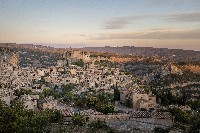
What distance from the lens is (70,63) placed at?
63.1m

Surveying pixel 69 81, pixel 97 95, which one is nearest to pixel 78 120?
pixel 97 95

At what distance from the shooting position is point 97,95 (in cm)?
3409

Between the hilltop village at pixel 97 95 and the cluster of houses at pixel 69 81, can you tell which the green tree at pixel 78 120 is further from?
the cluster of houses at pixel 69 81

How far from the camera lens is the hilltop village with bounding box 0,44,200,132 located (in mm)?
22969

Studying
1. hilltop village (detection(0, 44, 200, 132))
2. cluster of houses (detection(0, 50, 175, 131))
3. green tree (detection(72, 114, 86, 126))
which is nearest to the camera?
green tree (detection(72, 114, 86, 126))

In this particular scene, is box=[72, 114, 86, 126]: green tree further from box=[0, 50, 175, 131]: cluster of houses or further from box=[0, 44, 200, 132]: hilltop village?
box=[0, 50, 175, 131]: cluster of houses

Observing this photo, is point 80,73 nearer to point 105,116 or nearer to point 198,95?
point 198,95

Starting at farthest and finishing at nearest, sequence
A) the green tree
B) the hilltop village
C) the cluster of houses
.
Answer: the cluster of houses, the hilltop village, the green tree

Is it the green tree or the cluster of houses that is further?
the cluster of houses

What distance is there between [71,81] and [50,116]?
2438cm

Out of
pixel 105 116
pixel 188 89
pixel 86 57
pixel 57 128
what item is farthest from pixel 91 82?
pixel 86 57

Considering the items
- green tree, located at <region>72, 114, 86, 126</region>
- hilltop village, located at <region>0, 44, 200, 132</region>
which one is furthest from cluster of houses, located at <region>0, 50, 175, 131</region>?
green tree, located at <region>72, 114, 86, 126</region>

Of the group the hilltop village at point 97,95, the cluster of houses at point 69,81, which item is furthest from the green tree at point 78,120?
the cluster of houses at point 69,81

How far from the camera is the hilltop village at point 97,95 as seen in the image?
75.4ft
